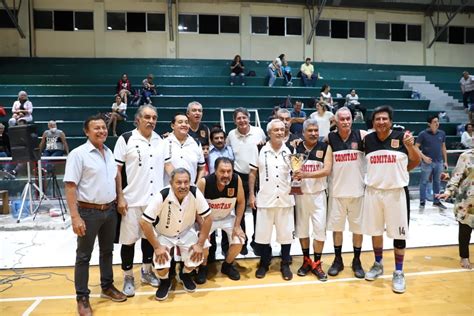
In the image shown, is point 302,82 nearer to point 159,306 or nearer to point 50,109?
point 50,109

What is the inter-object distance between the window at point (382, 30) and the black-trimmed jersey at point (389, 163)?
48.0 feet

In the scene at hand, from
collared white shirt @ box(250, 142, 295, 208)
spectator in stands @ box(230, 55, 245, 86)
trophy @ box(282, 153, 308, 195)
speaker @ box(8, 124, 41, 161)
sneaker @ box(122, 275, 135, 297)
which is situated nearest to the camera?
sneaker @ box(122, 275, 135, 297)

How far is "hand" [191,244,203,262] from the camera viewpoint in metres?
3.80

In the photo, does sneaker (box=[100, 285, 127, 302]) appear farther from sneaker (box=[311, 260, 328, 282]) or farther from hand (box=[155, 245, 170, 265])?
sneaker (box=[311, 260, 328, 282])

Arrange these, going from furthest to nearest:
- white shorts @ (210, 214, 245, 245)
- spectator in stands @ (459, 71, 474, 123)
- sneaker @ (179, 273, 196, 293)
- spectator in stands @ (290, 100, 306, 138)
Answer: spectator in stands @ (459, 71, 474, 123) < spectator in stands @ (290, 100, 306, 138) < white shorts @ (210, 214, 245, 245) < sneaker @ (179, 273, 196, 293)

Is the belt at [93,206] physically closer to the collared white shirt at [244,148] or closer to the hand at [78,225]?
the hand at [78,225]

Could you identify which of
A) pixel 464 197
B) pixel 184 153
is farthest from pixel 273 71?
pixel 184 153

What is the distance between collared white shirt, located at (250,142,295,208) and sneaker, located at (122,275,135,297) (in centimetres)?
145

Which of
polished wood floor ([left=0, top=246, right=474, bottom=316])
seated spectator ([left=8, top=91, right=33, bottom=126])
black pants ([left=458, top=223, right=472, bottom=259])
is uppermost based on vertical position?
seated spectator ([left=8, top=91, right=33, bottom=126])

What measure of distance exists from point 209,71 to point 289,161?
433 inches

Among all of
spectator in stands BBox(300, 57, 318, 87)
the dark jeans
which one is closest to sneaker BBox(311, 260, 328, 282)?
the dark jeans

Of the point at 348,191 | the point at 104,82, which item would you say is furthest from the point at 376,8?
the point at 348,191

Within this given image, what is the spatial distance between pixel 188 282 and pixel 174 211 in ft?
2.43

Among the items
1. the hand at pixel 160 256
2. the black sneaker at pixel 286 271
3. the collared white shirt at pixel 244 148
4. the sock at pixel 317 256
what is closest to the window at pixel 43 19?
the collared white shirt at pixel 244 148
